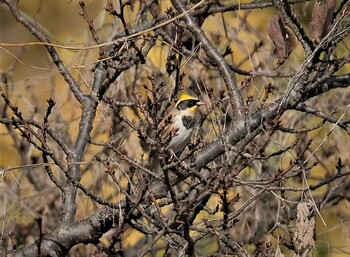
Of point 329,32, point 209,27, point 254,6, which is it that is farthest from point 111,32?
point 329,32

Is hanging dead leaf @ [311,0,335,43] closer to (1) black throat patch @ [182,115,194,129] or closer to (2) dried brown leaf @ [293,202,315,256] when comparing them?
(2) dried brown leaf @ [293,202,315,256]

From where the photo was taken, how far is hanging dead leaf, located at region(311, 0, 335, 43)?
3.74 metres

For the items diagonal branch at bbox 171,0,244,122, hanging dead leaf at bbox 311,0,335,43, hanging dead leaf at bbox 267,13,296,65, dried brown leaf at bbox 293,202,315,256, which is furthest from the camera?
diagonal branch at bbox 171,0,244,122

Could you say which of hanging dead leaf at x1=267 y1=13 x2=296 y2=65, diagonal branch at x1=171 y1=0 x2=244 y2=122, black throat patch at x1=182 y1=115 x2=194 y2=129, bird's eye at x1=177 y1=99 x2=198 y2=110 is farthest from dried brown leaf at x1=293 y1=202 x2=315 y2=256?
bird's eye at x1=177 y1=99 x2=198 y2=110

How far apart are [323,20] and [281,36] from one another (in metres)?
0.25

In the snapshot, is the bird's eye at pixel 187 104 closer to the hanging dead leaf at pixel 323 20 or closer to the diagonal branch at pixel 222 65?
the diagonal branch at pixel 222 65

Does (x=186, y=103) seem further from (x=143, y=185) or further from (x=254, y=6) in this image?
(x=143, y=185)

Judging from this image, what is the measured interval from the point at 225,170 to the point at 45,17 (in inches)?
159

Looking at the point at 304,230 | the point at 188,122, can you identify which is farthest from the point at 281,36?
the point at 188,122

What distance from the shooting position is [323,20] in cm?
375

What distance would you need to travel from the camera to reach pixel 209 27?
5977 millimetres

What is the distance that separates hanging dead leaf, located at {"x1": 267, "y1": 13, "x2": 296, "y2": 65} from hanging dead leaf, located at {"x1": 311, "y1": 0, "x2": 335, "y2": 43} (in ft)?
0.63

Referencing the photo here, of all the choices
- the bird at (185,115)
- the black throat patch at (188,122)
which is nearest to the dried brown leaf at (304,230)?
the bird at (185,115)

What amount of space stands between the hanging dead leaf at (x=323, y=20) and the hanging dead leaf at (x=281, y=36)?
193 millimetres
